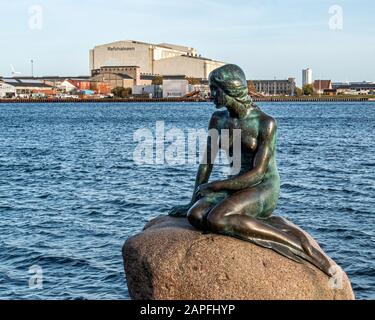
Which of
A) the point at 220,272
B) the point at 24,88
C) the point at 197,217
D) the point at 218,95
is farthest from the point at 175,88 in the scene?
the point at 220,272

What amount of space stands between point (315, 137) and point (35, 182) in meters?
26.2

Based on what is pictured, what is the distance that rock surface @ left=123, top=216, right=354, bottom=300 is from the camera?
6.90 meters

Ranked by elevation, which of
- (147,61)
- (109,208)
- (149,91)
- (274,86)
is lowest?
(109,208)

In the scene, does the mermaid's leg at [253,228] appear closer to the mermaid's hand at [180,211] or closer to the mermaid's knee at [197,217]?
the mermaid's knee at [197,217]

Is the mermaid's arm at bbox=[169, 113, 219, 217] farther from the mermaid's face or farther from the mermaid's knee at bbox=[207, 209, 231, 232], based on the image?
the mermaid's knee at bbox=[207, 209, 231, 232]

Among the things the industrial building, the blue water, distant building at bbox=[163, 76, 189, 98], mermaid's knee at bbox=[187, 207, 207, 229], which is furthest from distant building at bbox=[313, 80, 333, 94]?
mermaid's knee at bbox=[187, 207, 207, 229]

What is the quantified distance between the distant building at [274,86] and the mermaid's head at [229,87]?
Answer: 176 metres

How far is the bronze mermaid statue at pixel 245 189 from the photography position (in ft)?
23.4

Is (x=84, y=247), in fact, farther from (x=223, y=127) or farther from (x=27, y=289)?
(x=223, y=127)

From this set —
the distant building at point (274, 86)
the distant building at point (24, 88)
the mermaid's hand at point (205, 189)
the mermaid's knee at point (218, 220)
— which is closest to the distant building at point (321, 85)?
the distant building at point (274, 86)

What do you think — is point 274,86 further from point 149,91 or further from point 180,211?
point 180,211

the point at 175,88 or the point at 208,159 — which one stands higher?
the point at 175,88

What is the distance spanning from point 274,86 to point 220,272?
179m

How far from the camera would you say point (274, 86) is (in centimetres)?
18325
